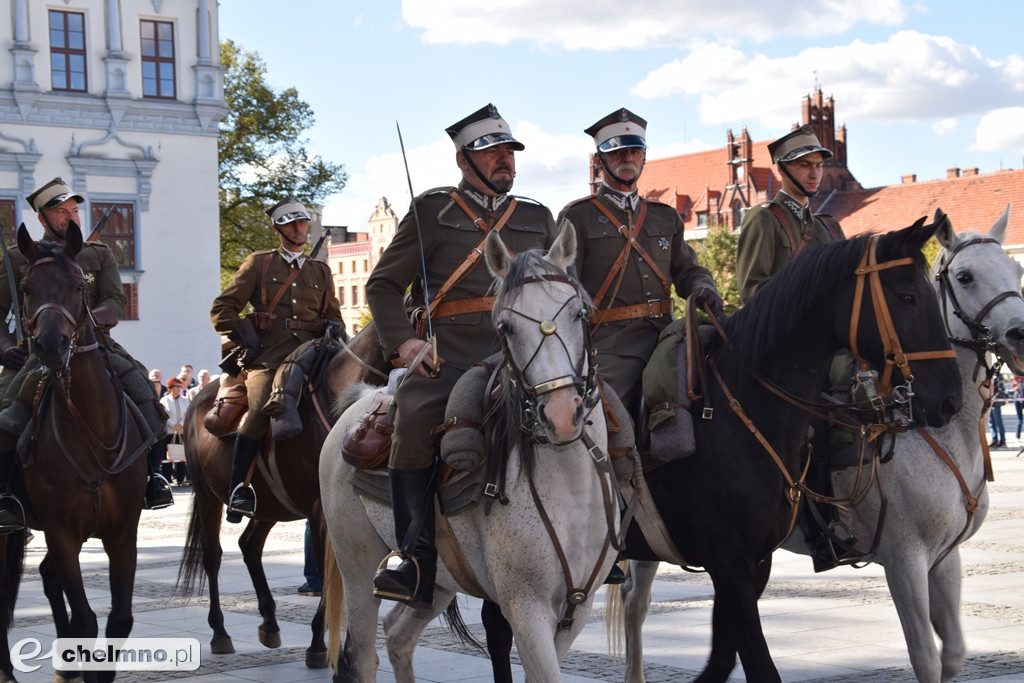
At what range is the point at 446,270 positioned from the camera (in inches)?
240

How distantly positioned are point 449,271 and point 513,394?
1.13 metres

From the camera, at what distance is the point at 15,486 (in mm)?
7922

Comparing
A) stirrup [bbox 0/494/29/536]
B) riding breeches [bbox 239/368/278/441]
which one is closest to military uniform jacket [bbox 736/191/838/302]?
riding breeches [bbox 239/368/278/441]

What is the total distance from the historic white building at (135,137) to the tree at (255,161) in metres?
8.71

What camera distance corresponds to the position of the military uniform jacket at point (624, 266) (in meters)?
6.86

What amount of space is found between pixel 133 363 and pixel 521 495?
3892 mm

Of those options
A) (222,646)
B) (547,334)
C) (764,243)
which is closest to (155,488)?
(222,646)

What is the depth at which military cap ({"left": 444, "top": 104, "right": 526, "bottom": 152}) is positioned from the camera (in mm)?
5988

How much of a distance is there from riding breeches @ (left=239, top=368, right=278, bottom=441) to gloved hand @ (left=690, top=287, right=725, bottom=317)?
3681mm

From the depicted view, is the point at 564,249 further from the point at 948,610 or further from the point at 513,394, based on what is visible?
the point at 948,610

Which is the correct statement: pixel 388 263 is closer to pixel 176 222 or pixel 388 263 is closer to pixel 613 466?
pixel 613 466

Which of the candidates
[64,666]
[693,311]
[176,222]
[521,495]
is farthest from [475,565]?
[176,222]

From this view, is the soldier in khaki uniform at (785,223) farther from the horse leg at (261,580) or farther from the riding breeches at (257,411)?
the horse leg at (261,580)

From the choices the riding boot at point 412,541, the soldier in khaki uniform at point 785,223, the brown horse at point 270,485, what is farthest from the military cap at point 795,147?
the riding boot at point 412,541
